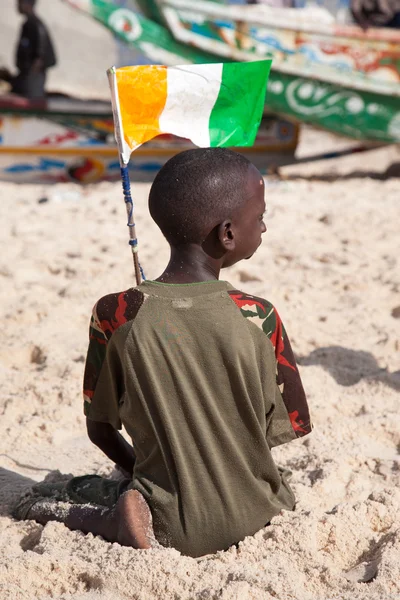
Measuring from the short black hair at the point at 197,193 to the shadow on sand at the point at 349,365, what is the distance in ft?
4.63

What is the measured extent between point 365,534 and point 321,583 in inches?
9.4

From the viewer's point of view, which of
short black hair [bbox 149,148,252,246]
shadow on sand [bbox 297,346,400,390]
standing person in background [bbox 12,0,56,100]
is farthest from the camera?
standing person in background [bbox 12,0,56,100]

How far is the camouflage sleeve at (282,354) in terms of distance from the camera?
5.70 ft

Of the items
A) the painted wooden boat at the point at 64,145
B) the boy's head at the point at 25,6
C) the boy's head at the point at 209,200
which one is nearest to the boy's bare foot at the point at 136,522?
the boy's head at the point at 209,200

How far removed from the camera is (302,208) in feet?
19.3

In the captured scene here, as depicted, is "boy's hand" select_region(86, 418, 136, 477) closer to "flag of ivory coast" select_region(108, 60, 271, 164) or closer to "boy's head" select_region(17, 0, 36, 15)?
"flag of ivory coast" select_region(108, 60, 271, 164)

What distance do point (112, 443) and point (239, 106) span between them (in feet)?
3.41

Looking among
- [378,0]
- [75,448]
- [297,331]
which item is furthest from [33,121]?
[75,448]

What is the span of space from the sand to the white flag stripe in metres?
1.06

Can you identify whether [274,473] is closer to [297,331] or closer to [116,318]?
[116,318]

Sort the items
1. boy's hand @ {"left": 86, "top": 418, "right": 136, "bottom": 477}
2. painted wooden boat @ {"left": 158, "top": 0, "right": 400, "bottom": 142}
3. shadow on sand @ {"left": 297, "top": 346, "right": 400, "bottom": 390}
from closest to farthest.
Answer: boy's hand @ {"left": 86, "top": 418, "right": 136, "bottom": 477} < shadow on sand @ {"left": 297, "top": 346, "right": 400, "bottom": 390} < painted wooden boat @ {"left": 158, "top": 0, "right": 400, "bottom": 142}

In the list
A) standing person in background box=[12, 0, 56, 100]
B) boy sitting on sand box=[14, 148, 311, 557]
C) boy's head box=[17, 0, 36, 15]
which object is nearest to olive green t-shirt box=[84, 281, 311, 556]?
boy sitting on sand box=[14, 148, 311, 557]

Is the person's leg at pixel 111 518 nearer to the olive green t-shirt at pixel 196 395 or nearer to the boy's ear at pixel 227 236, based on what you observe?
the olive green t-shirt at pixel 196 395

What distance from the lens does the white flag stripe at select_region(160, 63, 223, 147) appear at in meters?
2.16
